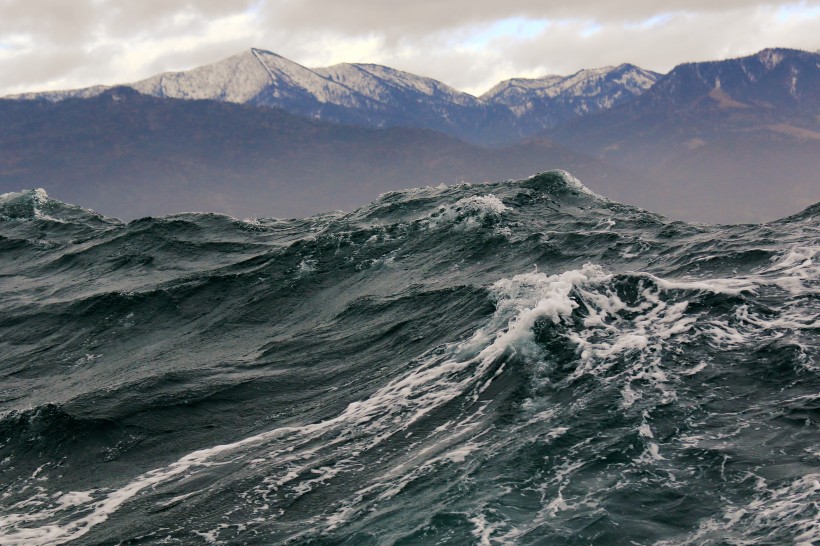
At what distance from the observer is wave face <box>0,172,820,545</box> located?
894 inches

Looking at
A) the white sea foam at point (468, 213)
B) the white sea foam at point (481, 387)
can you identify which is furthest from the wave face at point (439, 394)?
the white sea foam at point (468, 213)

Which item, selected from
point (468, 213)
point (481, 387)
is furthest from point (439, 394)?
point (468, 213)

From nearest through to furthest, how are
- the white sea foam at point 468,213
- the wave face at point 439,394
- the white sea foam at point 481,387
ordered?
the wave face at point 439,394, the white sea foam at point 481,387, the white sea foam at point 468,213

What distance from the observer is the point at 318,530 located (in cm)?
2280

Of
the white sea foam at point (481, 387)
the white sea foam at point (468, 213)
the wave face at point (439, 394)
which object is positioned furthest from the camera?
the white sea foam at point (468, 213)

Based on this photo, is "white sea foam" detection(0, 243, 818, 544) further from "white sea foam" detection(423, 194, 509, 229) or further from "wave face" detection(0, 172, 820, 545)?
"white sea foam" detection(423, 194, 509, 229)

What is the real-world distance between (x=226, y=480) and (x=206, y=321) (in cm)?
1929

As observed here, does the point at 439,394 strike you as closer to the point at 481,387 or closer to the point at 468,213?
the point at 481,387

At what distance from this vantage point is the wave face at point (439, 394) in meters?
22.7

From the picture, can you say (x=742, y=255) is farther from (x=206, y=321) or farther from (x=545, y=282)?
(x=206, y=321)

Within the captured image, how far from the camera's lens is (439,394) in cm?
3019

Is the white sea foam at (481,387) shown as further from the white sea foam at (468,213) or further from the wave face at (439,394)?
the white sea foam at (468,213)

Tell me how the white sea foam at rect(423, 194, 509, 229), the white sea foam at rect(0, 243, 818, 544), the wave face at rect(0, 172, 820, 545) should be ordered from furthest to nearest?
the white sea foam at rect(423, 194, 509, 229) → the white sea foam at rect(0, 243, 818, 544) → the wave face at rect(0, 172, 820, 545)

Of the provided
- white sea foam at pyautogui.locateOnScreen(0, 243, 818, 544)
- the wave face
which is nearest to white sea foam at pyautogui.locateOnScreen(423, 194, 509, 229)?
the wave face
